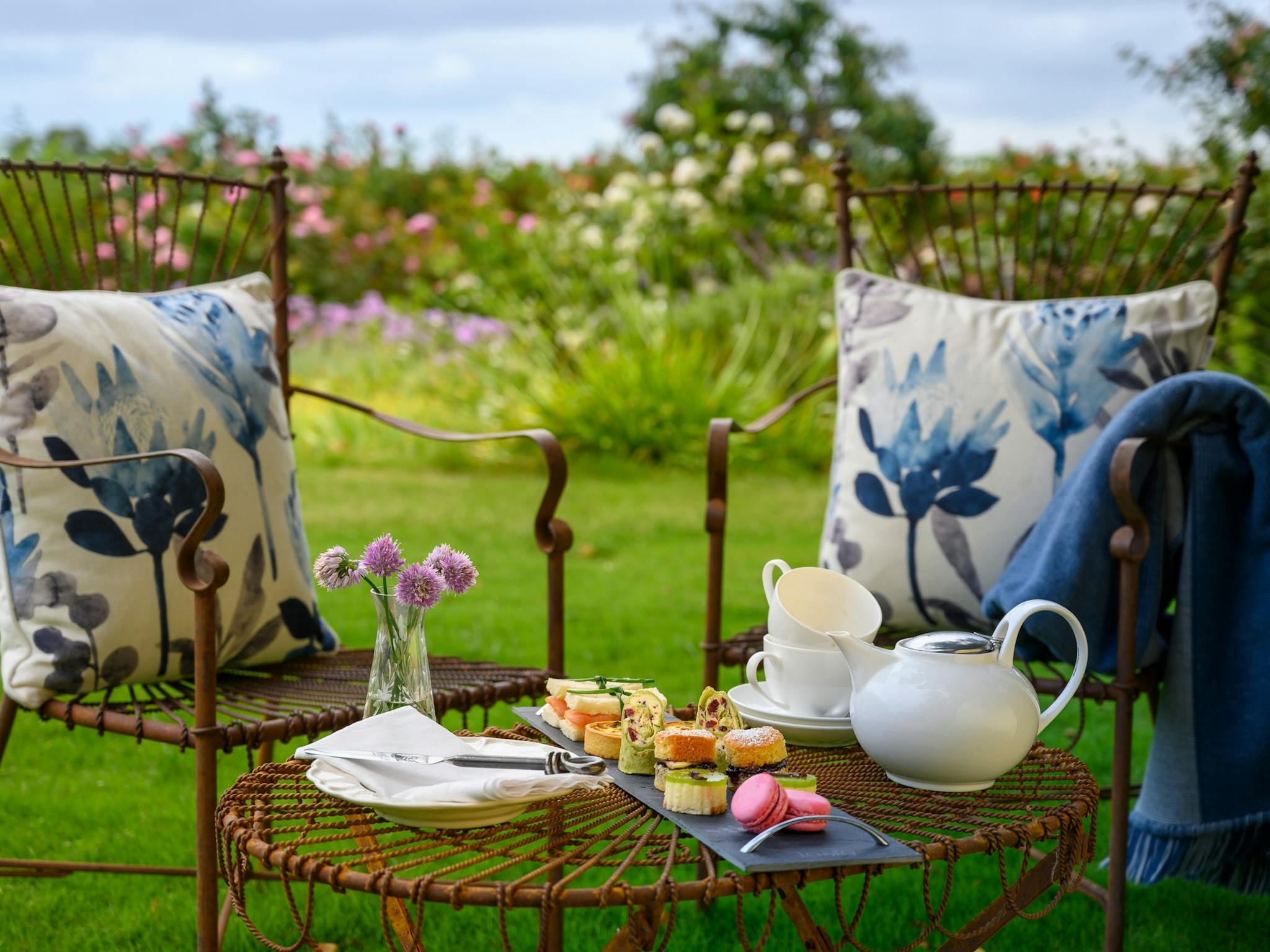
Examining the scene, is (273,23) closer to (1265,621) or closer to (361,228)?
(361,228)

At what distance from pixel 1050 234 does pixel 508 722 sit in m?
2.55

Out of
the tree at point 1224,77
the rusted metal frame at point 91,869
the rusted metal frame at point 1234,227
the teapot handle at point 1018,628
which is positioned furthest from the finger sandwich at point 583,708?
the tree at point 1224,77

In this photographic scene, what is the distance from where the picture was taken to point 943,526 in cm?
193

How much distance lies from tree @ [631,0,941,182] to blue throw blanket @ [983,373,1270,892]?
28.0 ft

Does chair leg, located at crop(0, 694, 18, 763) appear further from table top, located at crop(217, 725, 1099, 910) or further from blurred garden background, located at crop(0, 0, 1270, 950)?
table top, located at crop(217, 725, 1099, 910)

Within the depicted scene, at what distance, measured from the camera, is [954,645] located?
113 cm

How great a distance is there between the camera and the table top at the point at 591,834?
896mm

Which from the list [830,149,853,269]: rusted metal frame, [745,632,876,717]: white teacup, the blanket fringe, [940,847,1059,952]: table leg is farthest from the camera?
[830,149,853,269]: rusted metal frame

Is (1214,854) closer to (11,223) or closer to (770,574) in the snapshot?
(770,574)

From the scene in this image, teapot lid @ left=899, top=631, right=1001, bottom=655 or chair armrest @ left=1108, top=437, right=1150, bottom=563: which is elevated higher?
chair armrest @ left=1108, top=437, right=1150, bottom=563

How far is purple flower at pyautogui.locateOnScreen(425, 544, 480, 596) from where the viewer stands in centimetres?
126

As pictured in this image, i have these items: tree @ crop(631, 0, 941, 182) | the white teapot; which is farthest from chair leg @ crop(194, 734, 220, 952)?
tree @ crop(631, 0, 941, 182)

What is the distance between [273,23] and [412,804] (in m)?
5.50

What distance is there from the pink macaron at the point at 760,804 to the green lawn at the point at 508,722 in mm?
878
